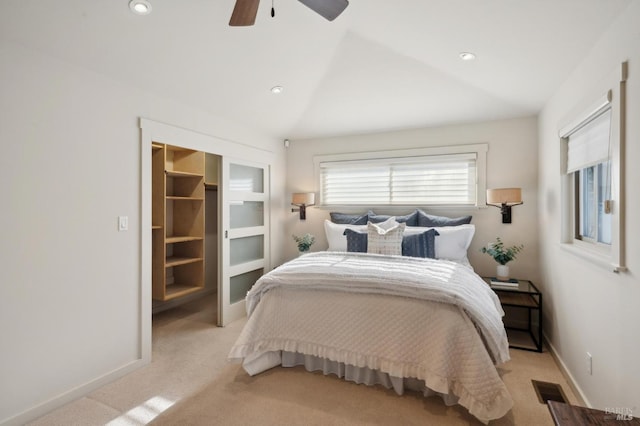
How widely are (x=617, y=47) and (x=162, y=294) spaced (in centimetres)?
433

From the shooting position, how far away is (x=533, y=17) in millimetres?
1940

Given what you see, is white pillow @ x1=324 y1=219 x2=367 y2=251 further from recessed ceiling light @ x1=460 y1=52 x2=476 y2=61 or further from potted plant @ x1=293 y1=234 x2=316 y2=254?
recessed ceiling light @ x1=460 y1=52 x2=476 y2=61

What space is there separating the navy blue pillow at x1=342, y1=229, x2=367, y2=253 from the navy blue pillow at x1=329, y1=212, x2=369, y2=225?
490mm

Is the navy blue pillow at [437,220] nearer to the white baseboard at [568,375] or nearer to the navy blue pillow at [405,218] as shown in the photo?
the navy blue pillow at [405,218]

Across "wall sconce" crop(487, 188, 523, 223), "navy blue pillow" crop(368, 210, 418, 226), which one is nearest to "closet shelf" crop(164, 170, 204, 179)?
"navy blue pillow" crop(368, 210, 418, 226)

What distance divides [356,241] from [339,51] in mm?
1934

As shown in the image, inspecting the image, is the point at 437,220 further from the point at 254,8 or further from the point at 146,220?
the point at 146,220

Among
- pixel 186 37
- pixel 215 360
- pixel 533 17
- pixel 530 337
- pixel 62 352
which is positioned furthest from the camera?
pixel 530 337

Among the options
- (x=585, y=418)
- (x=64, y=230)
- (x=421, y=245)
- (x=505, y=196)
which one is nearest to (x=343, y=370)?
(x=421, y=245)

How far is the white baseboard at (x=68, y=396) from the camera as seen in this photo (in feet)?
6.24

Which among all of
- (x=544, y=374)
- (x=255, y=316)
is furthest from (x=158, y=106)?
(x=544, y=374)

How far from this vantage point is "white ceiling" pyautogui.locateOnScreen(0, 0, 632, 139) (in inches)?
76.4

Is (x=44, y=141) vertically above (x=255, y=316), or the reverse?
(x=44, y=141)

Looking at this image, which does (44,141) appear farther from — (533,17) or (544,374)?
(544,374)
